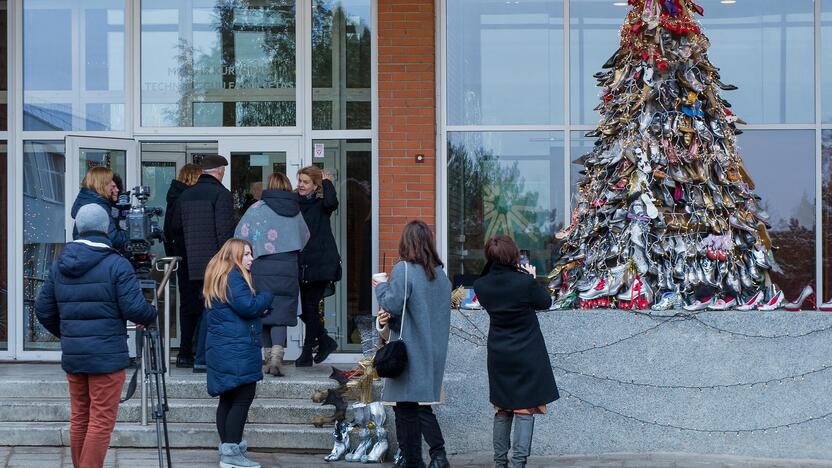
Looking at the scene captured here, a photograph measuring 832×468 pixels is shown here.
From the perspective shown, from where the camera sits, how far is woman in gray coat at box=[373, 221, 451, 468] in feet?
25.8

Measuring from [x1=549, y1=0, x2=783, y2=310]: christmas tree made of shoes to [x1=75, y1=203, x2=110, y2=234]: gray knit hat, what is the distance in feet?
12.1

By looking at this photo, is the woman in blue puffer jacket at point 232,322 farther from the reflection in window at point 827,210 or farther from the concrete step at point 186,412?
the reflection in window at point 827,210

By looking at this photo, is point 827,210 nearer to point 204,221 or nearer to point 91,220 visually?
point 204,221

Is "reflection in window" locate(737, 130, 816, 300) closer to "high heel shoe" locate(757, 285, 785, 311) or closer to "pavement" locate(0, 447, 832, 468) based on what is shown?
"high heel shoe" locate(757, 285, 785, 311)

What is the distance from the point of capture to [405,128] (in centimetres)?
1092

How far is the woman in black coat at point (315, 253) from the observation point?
33.8 ft

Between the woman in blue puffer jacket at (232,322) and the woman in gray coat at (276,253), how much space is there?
5.59 feet

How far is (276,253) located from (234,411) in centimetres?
201

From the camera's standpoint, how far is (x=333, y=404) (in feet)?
30.0

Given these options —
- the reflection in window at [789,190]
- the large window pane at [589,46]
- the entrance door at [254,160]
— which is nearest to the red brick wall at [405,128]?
the entrance door at [254,160]

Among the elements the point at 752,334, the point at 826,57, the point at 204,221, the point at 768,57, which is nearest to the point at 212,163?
the point at 204,221

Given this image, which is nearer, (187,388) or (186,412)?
(186,412)

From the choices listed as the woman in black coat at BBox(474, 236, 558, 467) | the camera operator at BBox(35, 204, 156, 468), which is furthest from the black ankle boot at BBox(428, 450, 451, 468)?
the camera operator at BBox(35, 204, 156, 468)

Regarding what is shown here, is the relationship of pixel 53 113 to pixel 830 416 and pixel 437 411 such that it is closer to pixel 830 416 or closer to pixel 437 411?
pixel 437 411
